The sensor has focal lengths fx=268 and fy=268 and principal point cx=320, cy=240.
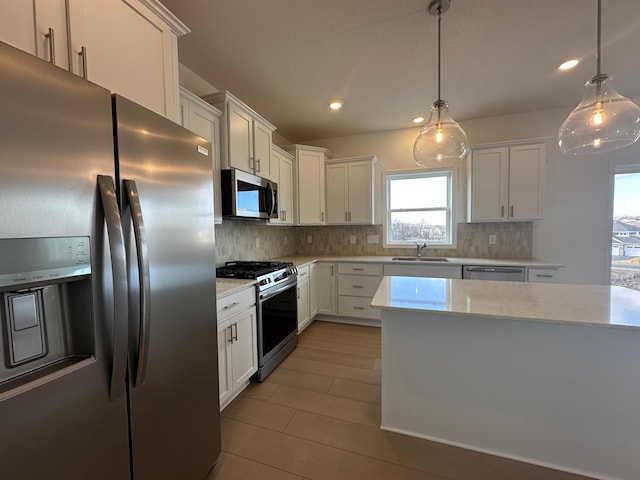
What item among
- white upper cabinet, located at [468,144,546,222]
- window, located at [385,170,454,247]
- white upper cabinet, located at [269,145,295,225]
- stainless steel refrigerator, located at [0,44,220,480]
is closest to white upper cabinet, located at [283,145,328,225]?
white upper cabinet, located at [269,145,295,225]

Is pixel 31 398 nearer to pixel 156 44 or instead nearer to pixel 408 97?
pixel 156 44

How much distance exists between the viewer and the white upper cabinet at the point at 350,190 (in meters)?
3.80

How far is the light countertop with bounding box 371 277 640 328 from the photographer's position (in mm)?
1317

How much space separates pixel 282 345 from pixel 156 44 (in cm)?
247

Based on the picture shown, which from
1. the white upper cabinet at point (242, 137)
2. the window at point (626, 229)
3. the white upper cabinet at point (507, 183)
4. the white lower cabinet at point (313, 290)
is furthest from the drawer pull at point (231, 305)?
the window at point (626, 229)

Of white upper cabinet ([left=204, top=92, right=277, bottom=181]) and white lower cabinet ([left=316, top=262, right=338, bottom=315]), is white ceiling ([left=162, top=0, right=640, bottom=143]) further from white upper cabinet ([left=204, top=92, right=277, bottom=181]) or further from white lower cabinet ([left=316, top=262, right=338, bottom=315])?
white lower cabinet ([left=316, top=262, right=338, bottom=315])

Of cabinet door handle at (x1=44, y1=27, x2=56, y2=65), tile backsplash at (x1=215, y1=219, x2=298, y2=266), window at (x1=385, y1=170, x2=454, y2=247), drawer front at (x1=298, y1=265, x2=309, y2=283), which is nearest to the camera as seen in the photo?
cabinet door handle at (x1=44, y1=27, x2=56, y2=65)

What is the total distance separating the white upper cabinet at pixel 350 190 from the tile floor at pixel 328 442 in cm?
211

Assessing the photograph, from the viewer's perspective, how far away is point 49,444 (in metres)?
0.73

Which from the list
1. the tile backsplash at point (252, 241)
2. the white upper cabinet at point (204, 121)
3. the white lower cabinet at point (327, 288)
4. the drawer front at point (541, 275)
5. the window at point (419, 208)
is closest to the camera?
the white upper cabinet at point (204, 121)

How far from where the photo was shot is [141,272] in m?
0.95

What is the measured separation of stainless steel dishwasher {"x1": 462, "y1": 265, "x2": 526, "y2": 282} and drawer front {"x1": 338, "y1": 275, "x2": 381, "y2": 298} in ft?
3.47

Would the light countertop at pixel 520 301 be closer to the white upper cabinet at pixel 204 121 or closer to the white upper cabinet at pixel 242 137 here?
the white upper cabinet at pixel 204 121

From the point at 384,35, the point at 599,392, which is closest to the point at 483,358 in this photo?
the point at 599,392
